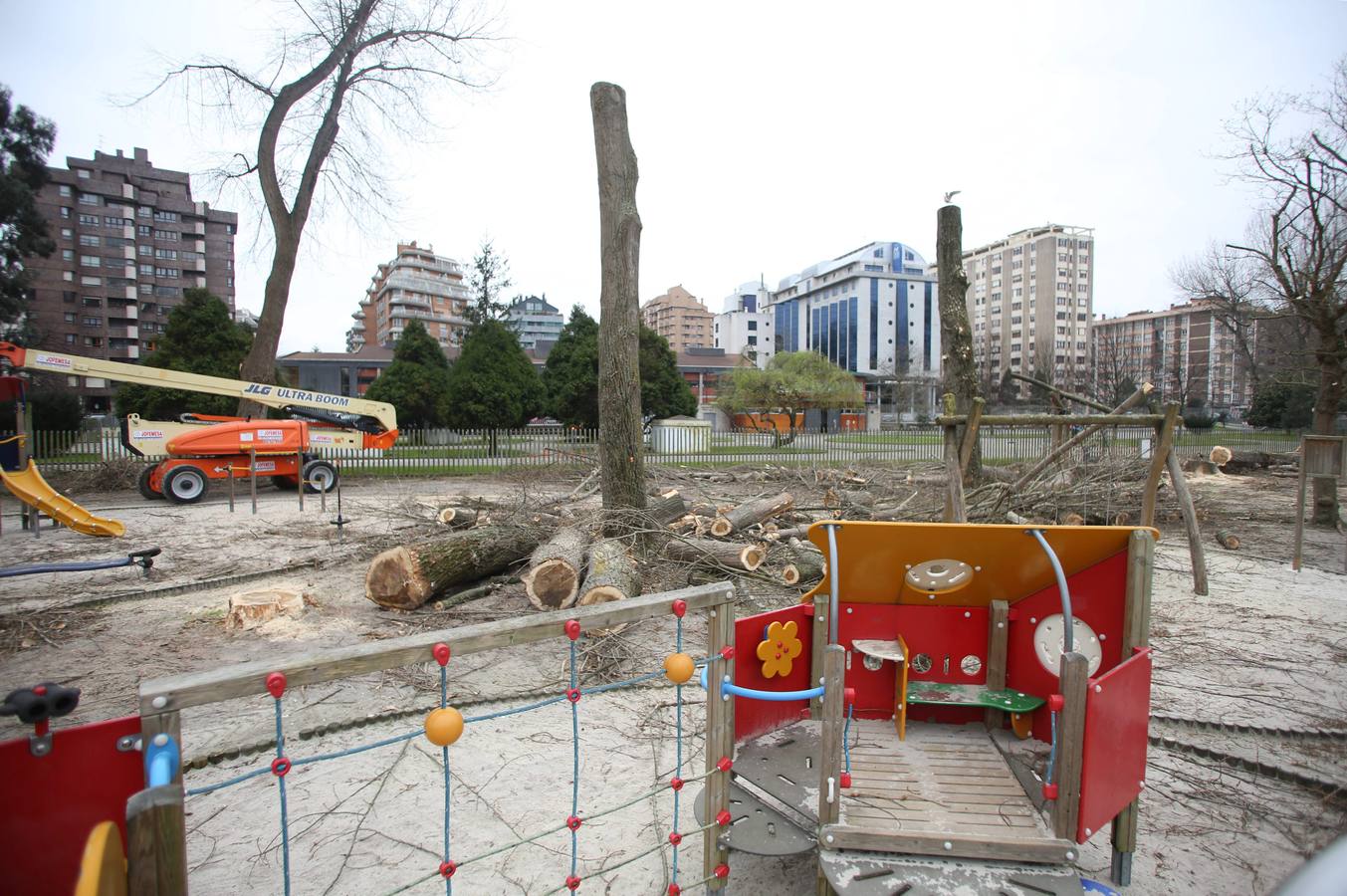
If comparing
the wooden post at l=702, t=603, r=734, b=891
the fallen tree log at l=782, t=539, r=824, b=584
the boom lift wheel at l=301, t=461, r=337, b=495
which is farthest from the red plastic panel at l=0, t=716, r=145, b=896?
the boom lift wheel at l=301, t=461, r=337, b=495

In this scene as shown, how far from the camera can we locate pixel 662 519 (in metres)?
8.07

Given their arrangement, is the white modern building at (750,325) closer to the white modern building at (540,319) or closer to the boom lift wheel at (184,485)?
the white modern building at (540,319)

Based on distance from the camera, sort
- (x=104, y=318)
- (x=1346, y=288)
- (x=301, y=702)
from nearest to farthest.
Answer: (x=301, y=702) → (x=1346, y=288) → (x=104, y=318)

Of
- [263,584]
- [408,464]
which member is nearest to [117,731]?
[263,584]

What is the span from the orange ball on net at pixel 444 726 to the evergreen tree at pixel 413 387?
1012 inches

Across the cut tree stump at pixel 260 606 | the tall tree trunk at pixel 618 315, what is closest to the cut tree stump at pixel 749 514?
the tall tree trunk at pixel 618 315

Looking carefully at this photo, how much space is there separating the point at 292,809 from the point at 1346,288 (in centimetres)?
1718

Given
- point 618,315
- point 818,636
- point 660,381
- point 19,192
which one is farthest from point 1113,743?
point 19,192

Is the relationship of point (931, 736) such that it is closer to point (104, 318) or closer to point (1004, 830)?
point (1004, 830)

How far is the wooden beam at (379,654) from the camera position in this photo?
4.97 ft

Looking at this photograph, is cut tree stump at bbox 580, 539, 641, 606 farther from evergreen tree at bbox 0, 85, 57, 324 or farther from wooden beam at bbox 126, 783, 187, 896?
evergreen tree at bbox 0, 85, 57, 324

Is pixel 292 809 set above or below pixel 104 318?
below

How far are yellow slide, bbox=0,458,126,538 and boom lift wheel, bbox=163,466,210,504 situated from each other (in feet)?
9.80

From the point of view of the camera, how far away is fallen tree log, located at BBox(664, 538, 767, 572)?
7.00m
